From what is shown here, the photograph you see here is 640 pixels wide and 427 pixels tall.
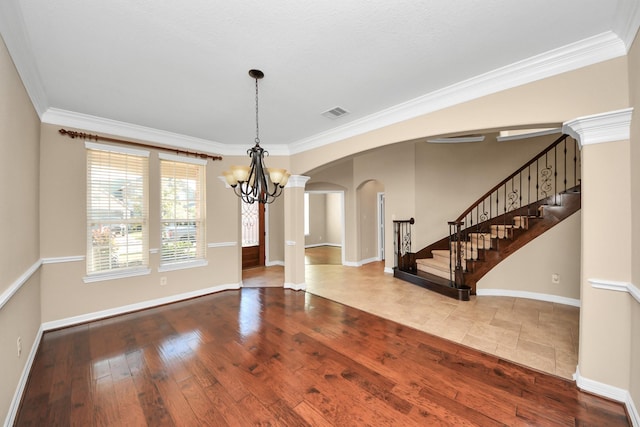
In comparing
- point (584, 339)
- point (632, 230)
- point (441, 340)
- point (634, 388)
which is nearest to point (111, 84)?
point (441, 340)

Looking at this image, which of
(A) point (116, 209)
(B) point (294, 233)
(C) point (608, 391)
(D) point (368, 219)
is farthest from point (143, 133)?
(C) point (608, 391)

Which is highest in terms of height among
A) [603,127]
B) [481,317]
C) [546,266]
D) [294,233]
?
[603,127]

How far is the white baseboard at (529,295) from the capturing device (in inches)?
153

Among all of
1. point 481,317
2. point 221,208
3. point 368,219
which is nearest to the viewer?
point 481,317

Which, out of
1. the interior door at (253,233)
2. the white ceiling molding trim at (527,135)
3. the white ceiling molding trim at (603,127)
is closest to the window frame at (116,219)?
the interior door at (253,233)

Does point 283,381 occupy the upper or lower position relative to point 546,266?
lower

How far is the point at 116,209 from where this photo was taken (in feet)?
11.8

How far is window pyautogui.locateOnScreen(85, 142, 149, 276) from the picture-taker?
3434 mm

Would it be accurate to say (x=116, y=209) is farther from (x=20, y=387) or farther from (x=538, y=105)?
(x=538, y=105)

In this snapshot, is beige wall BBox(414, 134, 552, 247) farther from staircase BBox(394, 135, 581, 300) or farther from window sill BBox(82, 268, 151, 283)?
window sill BBox(82, 268, 151, 283)

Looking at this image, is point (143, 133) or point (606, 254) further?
point (143, 133)

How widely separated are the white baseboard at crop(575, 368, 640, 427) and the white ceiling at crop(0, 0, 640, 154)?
253 cm

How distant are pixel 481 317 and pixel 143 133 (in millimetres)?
5556

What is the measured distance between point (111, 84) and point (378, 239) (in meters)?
6.83
